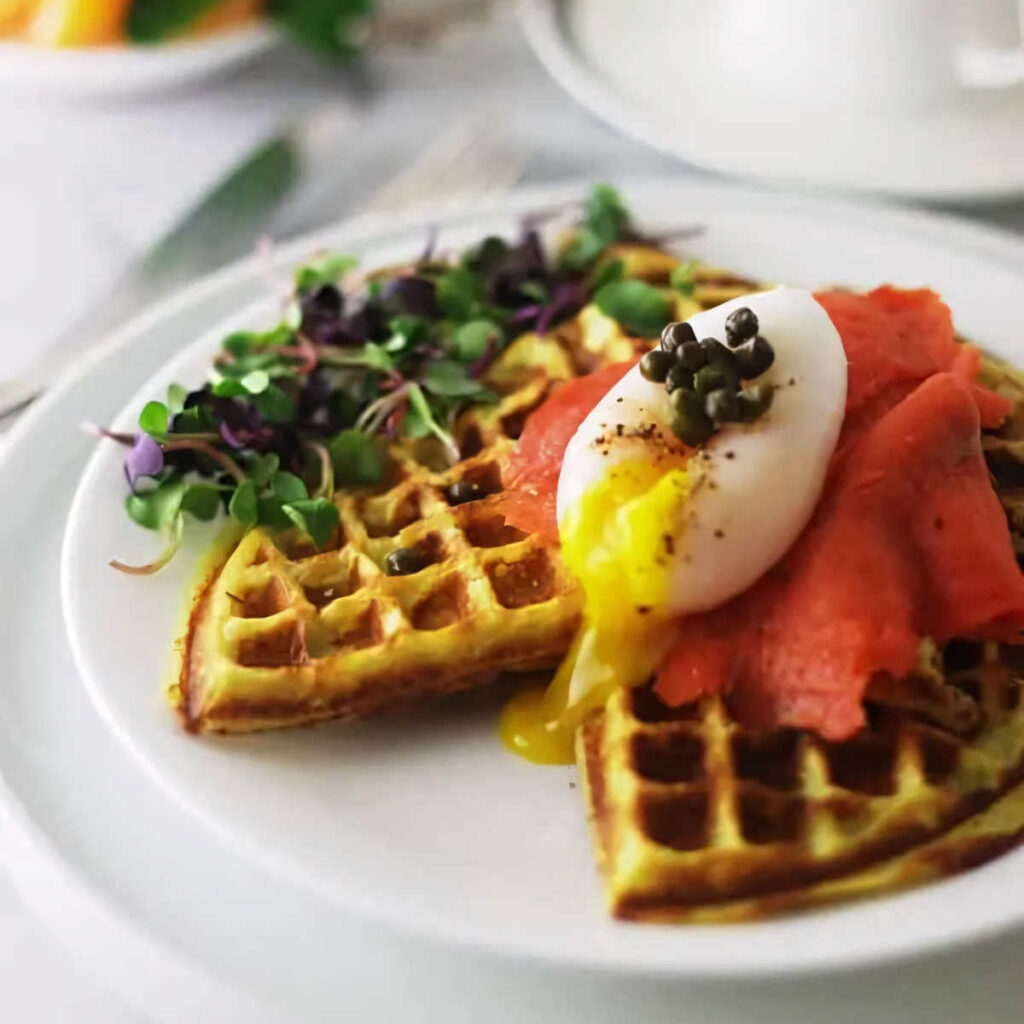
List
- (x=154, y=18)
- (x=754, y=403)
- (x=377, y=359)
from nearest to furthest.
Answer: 1. (x=754, y=403)
2. (x=377, y=359)
3. (x=154, y=18)

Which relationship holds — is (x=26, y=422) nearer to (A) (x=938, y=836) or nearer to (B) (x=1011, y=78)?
(A) (x=938, y=836)

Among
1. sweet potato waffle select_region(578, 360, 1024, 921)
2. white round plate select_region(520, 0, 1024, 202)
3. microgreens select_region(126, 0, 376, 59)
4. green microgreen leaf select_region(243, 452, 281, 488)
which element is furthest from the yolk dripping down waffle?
microgreens select_region(126, 0, 376, 59)

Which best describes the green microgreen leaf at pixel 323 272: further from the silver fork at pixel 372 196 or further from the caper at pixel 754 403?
the caper at pixel 754 403

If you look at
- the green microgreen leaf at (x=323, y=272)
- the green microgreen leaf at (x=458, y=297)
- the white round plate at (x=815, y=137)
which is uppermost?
the white round plate at (x=815, y=137)

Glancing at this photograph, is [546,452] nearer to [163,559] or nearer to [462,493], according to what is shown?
[462,493]

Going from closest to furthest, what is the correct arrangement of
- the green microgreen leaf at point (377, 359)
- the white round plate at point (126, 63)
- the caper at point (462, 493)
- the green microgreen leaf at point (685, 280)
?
1. the caper at point (462, 493)
2. the green microgreen leaf at point (377, 359)
3. the green microgreen leaf at point (685, 280)
4. the white round plate at point (126, 63)

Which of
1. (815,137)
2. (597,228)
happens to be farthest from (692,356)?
(815,137)

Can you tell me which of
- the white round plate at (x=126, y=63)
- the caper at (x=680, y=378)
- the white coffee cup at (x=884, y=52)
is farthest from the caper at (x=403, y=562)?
the white round plate at (x=126, y=63)
